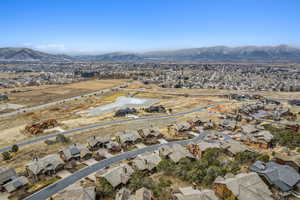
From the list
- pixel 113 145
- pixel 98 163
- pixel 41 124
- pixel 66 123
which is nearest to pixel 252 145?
pixel 113 145

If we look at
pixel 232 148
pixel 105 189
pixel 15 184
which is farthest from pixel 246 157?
pixel 15 184

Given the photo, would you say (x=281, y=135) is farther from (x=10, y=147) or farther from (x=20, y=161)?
(x=10, y=147)

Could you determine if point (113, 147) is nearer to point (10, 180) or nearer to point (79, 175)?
point (79, 175)

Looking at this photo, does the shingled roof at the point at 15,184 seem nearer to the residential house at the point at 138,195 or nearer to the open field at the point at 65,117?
the residential house at the point at 138,195

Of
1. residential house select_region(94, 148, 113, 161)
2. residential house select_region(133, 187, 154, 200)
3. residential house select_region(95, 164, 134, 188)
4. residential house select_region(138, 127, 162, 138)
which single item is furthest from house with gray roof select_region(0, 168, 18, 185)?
residential house select_region(138, 127, 162, 138)

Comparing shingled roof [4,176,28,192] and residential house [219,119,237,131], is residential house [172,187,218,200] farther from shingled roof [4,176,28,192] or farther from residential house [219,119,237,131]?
residential house [219,119,237,131]

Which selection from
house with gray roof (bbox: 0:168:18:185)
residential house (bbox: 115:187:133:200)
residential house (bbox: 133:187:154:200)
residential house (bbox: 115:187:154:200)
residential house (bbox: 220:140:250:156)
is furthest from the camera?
residential house (bbox: 220:140:250:156)

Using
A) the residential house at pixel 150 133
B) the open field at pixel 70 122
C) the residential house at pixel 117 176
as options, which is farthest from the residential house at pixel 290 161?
the open field at pixel 70 122
